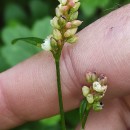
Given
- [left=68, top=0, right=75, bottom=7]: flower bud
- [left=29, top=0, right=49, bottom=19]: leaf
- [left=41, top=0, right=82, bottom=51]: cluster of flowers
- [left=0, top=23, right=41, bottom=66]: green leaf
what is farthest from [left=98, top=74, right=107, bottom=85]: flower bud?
[left=29, top=0, right=49, bottom=19]: leaf

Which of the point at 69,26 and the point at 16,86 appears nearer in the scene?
the point at 69,26

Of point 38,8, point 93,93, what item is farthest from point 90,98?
point 38,8

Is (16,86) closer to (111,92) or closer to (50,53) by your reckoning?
(50,53)

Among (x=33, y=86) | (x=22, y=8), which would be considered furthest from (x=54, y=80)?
(x=22, y=8)

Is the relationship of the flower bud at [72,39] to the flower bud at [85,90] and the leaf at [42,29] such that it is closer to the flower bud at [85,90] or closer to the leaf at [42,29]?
the flower bud at [85,90]

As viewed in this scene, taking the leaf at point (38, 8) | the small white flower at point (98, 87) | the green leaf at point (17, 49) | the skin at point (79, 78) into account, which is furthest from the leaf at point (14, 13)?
the small white flower at point (98, 87)

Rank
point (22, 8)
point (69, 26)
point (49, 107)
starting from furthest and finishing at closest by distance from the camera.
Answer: point (22, 8)
point (49, 107)
point (69, 26)

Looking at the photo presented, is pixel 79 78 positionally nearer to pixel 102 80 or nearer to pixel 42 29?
pixel 102 80
